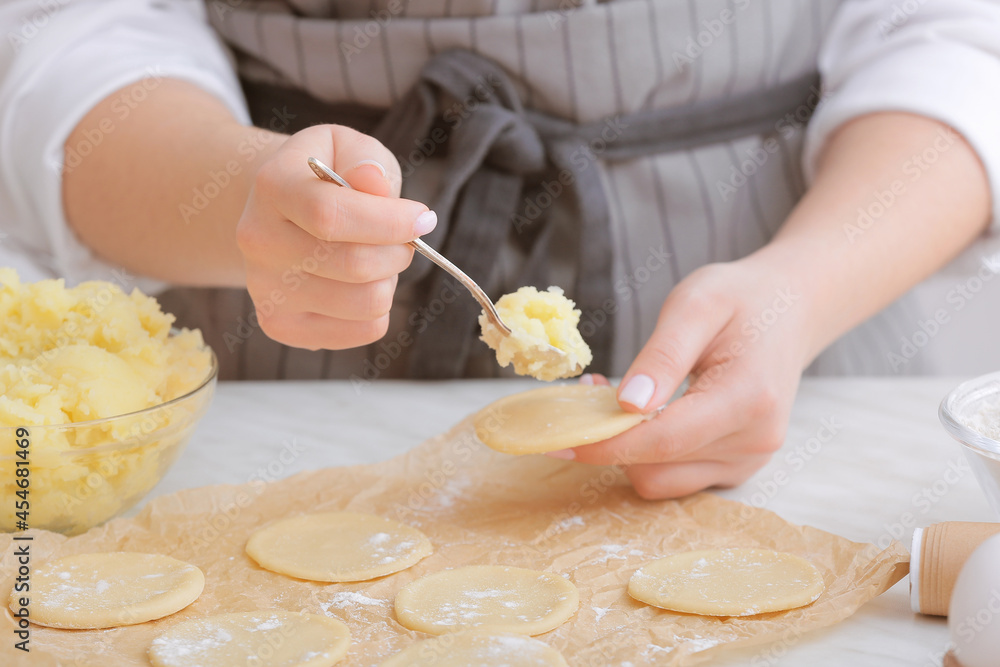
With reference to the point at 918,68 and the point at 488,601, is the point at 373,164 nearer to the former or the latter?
the point at 488,601

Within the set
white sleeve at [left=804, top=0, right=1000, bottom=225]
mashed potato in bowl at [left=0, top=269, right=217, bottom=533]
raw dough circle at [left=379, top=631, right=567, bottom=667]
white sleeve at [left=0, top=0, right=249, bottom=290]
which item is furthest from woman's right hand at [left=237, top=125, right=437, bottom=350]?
white sleeve at [left=804, top=0, right=1000, bottom=225]

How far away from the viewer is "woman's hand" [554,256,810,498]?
105 cm

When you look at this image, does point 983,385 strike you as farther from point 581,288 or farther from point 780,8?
point 780,8

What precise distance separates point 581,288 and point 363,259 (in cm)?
68

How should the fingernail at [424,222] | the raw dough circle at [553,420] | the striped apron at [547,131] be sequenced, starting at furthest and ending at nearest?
the striped apron at [547,131] < the raw dough circle at [553,420] < the fingernail at [424,222]

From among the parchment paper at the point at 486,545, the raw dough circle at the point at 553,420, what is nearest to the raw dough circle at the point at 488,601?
the parchment paper at the point at 486,545

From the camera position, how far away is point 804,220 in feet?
4.30

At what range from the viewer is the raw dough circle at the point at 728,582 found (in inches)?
33.8

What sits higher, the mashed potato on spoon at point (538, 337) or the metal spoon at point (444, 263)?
the metal spoon at point (444, 263)

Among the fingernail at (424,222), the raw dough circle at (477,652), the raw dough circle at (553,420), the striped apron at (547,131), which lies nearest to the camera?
the raw dough circle at (477,652)

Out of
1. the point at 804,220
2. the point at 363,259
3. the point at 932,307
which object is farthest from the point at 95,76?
the point at 932,307

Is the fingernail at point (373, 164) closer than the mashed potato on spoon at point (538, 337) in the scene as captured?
Yes

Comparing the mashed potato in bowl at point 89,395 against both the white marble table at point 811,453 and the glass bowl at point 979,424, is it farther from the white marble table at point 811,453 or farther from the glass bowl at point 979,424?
the glass bowl at point 979,424

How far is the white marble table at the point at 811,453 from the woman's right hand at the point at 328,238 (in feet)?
1.08
